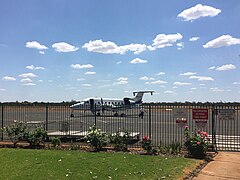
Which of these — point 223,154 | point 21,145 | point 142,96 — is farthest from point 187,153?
point 142,96

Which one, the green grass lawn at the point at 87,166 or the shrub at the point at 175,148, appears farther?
the shrub at the point at 175,148

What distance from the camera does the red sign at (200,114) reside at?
1341 cm

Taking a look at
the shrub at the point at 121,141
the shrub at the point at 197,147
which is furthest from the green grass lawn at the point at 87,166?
the shrub at the point at 121,141

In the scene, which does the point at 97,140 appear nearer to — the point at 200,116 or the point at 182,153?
the point at 182,153

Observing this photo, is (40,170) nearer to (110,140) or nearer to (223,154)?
(110,140)

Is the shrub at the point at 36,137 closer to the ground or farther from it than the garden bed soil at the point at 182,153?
farther from it

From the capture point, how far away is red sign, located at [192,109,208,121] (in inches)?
528

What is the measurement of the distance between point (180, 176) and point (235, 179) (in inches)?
55.8

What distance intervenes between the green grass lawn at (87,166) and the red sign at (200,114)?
295 centimetres

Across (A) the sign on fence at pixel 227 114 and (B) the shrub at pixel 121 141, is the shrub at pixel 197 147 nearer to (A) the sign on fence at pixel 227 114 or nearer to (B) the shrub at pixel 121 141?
(A) the sign on fence at pixel 227 114

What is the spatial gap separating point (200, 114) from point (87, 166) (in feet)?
20.0

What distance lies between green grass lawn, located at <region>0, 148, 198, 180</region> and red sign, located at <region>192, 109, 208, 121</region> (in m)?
2.95

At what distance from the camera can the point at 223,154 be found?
12469mm

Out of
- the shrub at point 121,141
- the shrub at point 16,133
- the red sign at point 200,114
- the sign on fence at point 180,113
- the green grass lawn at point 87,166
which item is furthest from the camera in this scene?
the shrub at point 16,133
